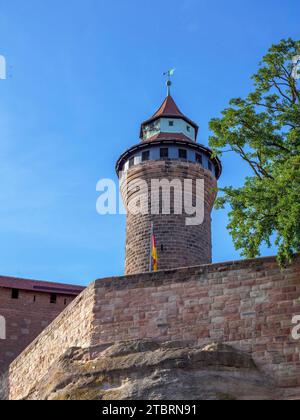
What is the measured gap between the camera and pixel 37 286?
32.0m

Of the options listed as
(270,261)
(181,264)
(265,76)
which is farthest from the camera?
(181,264)

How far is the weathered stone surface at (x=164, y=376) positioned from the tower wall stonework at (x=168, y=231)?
8.85 metres

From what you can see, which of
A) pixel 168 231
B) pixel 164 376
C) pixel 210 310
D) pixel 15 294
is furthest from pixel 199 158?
pixel 164 376

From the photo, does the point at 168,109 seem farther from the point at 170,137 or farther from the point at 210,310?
the point at 210,310

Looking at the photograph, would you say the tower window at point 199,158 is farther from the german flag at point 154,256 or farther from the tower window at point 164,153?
the german flag at point 154,256

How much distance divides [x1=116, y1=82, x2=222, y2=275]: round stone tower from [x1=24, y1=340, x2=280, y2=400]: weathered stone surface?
349 inches

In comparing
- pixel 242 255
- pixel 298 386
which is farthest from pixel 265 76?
pixel 298 386

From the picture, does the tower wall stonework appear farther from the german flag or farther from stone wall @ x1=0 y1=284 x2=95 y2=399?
stone wall @ x1=0 y1=284 x2=95 y2=399

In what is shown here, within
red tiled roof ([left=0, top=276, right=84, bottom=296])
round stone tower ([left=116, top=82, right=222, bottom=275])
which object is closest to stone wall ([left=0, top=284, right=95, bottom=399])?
round stone tower ([left=116, top=82, right=222, bottom=275])

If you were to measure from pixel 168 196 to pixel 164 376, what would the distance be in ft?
38.4

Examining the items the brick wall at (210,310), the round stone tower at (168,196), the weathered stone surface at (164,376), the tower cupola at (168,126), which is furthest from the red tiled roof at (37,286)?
the weathered stone surface at (164,376)

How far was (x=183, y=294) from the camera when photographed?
18516 millimetres
